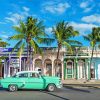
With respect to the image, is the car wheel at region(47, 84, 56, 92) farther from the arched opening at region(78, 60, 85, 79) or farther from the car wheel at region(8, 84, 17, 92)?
the arched opening at region(78, 60, 85, 79)

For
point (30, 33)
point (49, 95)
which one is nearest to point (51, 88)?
point (49, 95)

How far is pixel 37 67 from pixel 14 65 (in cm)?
403

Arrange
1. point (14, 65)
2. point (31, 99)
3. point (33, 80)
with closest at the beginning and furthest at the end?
point (31, 99) < point (33, 80) < point (14, 65)

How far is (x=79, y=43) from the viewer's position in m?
48.4

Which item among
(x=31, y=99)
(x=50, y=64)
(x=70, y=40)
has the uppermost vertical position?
(x=70, y=40)

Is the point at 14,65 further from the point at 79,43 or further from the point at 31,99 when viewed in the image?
the point at 31,99

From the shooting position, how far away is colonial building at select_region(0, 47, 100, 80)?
51594 millimetres

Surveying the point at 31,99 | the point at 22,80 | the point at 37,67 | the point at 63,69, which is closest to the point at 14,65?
the point at 37,67

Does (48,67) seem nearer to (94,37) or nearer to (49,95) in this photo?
(94,37)

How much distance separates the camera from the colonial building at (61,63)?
2031 inches

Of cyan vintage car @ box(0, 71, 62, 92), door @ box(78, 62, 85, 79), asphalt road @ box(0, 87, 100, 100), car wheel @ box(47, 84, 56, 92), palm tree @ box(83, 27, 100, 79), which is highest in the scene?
palm tree @ box(83, 27, 100, 79)

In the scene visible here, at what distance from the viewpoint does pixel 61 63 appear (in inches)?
2056

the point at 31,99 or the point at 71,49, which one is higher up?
the point at 71,49

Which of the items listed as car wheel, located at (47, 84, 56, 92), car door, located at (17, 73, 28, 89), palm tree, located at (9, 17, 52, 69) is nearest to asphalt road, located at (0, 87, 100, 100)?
car wheel, located at (47, 84, 56, 92)
